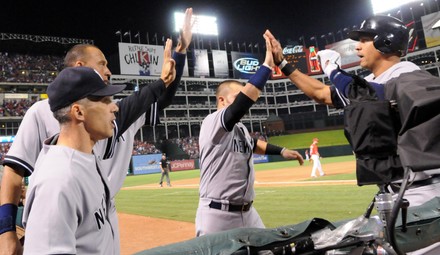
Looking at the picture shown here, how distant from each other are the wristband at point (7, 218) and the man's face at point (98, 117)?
968mm

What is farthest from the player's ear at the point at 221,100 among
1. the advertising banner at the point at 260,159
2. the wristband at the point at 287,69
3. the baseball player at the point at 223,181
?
the advertising banner at the point at 260,159

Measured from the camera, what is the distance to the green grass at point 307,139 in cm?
5408

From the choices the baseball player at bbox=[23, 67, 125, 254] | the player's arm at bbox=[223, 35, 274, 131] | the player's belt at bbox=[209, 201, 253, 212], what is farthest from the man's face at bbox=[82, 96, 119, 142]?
the player's belt at bbox=[209, 201, 253, 212]

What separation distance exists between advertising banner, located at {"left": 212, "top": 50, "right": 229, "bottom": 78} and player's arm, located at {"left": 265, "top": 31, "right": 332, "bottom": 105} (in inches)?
2607

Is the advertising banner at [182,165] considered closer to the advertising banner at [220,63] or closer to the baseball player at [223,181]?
the advertising banner at [220,63]

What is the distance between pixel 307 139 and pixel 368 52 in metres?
55.9

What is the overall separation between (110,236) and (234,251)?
65 centimetres

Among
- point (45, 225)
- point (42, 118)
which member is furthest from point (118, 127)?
point (45, 225)

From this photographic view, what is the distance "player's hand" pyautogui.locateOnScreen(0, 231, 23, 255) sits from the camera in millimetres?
2292

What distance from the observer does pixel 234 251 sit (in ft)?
5.73

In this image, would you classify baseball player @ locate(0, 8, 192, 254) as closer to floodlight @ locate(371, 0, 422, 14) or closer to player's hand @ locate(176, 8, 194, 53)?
player's hand @ locate(176, 8, 194, 53)

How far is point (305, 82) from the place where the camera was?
10.1 ft

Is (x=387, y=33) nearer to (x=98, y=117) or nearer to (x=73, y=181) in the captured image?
(x=98, y=117)

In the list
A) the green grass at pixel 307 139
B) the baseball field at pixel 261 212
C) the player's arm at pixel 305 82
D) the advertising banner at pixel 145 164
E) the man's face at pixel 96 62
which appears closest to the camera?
the player's arm at pixel 305 82
